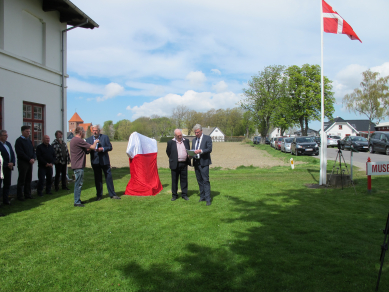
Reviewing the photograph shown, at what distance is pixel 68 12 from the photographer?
38.6 feet

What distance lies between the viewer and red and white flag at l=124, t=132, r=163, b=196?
29.7 ft

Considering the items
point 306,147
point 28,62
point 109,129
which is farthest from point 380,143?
point 109,129

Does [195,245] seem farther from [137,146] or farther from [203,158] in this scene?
[137,146]

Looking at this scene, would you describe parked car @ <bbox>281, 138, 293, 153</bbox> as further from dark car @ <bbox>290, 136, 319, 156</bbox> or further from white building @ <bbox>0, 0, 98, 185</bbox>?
white building @ <bbox>0, 0, 98, 185</bbox>

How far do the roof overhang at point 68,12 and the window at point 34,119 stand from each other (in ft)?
12.0

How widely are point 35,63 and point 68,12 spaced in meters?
2.72

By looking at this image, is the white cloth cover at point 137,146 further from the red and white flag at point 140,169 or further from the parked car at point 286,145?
the parked car at point 286,145

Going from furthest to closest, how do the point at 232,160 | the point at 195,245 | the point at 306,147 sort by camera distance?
the point at 306,147 < the point at 232,160 < the point at 195,245

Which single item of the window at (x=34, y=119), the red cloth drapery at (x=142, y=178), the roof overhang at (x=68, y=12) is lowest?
the red cloth drapery at (x=142, y=178)

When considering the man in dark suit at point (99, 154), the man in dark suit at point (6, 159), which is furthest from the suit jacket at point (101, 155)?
the man in dark suit at point (6, 159)

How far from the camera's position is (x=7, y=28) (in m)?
9.39

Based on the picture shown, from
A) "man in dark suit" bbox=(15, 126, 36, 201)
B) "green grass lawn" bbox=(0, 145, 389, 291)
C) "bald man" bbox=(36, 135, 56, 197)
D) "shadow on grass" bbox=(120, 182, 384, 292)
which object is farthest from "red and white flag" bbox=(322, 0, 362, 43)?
"man in dark suit" bbox=(15, 126, 36, 201)

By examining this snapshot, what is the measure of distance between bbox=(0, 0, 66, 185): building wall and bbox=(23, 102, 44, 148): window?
0.17m

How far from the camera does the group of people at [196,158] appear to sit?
25.0 ft
